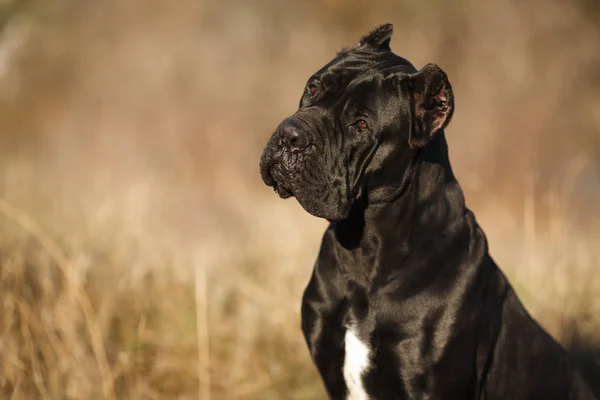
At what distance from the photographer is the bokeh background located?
4164 mm

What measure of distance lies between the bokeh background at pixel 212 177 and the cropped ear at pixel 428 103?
1.75 m

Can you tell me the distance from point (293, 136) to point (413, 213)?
0.58 metres

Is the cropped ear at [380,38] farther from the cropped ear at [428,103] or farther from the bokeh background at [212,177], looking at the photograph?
the bokeh background at [212,177]

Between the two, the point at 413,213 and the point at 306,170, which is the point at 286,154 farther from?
the point at 413,213

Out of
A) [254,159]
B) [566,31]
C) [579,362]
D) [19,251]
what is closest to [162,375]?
[19,251]

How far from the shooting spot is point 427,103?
9.00 feet

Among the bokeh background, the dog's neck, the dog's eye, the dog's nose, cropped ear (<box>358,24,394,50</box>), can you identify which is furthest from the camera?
the bokeh background

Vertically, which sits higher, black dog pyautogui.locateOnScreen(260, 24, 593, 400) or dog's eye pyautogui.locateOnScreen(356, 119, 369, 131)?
dog's eye pyautogui.locateOnScreen(356, 119, 369, 131)

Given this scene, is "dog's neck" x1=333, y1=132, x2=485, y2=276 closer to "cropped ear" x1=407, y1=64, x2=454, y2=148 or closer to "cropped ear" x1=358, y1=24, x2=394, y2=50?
"cropped ear" x1=407, y1=64, x2=454, y2=148

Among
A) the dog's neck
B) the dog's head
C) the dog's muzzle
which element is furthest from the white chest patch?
the dog's muzzle

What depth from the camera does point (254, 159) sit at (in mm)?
10578

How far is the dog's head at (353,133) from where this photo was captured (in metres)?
2.65

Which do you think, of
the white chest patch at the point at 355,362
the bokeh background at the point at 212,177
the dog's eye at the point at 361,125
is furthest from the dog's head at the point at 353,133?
the bokeh background at the point at 212,177

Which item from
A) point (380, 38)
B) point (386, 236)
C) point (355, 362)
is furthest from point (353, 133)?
point (355, 362)
